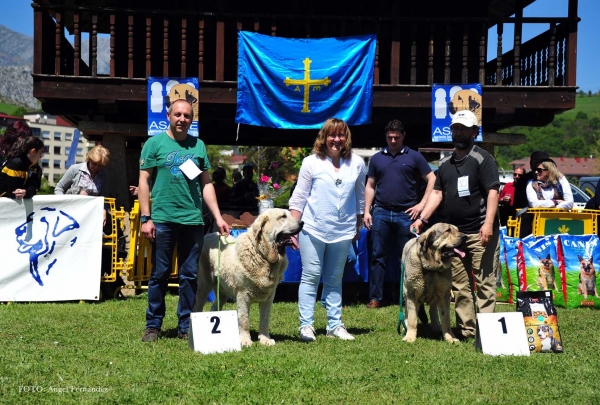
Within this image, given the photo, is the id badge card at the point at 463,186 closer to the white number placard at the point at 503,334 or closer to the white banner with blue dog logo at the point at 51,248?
the white number placard at the point at 503,334

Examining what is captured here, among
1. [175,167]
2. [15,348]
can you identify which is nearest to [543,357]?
[175,167]

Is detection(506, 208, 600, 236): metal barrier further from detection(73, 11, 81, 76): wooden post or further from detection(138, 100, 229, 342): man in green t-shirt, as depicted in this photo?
detection(73, 11, 81, 76): wooden post

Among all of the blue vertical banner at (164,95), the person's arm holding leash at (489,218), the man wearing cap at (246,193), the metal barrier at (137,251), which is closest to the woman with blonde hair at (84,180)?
the metal barrier at (137,251)

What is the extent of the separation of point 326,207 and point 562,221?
4.99 metres

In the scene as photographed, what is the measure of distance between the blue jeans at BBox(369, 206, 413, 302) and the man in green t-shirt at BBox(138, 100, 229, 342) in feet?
10.2

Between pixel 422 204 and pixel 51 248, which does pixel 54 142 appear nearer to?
pixel 51 248

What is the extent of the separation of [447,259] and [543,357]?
3.85ft

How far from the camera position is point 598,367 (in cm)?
547

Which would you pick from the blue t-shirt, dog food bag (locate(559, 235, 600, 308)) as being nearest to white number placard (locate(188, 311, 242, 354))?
the blue t-shirt

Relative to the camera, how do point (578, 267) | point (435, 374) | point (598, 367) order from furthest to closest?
point (578, 267)
point (598, 367)
point (435, 374)

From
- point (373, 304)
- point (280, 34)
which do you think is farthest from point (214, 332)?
point (280, 34)

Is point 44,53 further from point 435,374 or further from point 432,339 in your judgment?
point 435,374

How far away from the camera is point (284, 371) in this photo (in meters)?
5.11

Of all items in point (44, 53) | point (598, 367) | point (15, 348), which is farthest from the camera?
point (44, 53)
